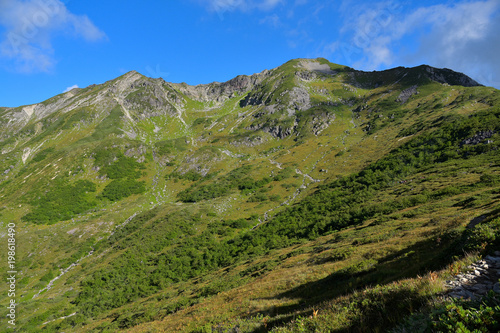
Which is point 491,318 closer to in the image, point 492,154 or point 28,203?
point 492,154

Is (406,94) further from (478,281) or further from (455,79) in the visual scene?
(478,281)

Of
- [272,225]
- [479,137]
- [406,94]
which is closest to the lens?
[479,137]

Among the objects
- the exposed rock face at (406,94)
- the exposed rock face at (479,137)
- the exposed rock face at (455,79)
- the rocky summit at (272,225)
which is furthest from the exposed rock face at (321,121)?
the exposed rock face at (455,79)

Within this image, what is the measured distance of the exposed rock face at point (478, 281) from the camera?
16.3ft

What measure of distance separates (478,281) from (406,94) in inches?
8826

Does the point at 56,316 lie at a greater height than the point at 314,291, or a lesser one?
lesser

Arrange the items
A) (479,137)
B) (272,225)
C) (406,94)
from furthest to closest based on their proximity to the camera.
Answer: (406,94) < (272,225) < (479,137)

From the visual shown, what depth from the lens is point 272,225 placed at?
63719mm

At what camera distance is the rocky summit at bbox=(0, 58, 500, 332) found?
778 centimetres

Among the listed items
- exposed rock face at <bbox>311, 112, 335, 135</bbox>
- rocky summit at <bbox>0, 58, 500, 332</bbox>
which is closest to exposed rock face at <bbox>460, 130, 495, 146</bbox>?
rocky summit at <bbox>0, 58, 500, 332</bbox>

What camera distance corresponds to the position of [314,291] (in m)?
14.2

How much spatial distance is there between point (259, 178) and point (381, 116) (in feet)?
365

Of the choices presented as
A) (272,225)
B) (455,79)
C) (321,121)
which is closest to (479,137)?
(272,225)

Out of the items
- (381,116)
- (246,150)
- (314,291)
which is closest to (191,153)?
(246,150)
